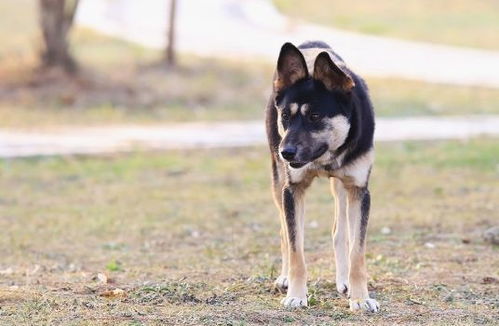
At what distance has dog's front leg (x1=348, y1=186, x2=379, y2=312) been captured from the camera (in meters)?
7.28

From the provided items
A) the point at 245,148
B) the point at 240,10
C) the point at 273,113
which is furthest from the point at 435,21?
the point at 273,113

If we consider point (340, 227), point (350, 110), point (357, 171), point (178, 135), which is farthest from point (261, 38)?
point (350, 110)

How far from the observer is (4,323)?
666 centimetres

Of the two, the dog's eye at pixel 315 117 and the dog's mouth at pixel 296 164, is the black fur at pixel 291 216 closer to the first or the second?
the dog's mouth at pixel 296 164

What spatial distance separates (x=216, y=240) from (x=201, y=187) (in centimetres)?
314

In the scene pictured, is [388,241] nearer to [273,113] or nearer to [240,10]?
[273,113]

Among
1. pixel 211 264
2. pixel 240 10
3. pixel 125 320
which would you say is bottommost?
pixel 240 10

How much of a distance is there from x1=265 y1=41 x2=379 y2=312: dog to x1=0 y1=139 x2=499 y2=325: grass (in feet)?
0.89

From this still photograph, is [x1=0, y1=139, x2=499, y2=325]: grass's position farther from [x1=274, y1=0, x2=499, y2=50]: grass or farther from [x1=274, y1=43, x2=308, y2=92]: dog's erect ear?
[x1=274, y1=0, x2=499, y2=50]: grass

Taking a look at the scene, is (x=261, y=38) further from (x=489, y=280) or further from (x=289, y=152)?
(x=289, y=152)

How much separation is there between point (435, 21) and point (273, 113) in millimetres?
32848

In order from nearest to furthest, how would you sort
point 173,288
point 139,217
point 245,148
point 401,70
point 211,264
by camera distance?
1. point 173,288
2. point 211,264
3. point 139,217
4. point 245,148
5. point 401,70

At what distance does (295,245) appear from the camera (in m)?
7.45

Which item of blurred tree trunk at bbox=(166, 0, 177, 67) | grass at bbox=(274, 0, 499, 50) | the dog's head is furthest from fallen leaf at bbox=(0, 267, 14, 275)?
grass at bbox=(274, 0, 499, 50)
